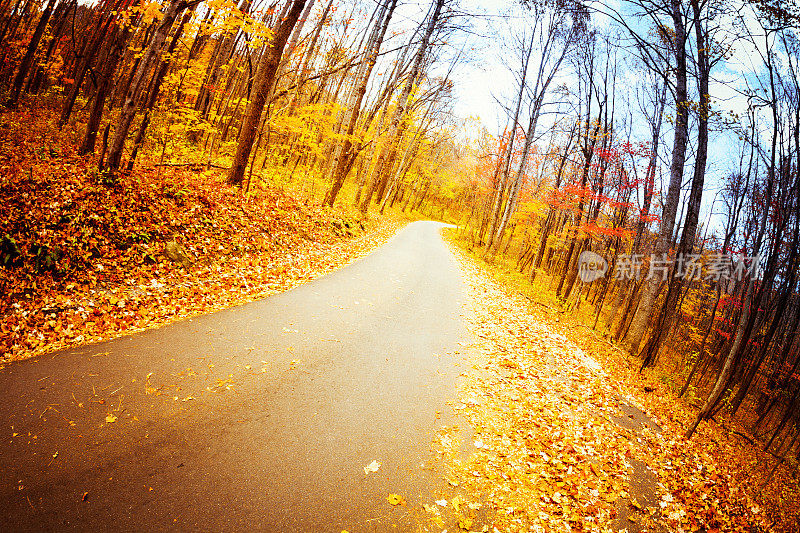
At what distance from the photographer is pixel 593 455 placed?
4.65 meters

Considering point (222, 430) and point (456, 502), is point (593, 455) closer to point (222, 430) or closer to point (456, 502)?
point (456, 502)

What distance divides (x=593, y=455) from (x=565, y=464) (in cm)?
70

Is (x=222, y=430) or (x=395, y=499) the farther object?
(x=222, y=430)

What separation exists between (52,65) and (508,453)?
35.4 meters

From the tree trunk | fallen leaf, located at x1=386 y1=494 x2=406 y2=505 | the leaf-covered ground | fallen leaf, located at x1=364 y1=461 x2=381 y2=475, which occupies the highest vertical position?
the tree trunk

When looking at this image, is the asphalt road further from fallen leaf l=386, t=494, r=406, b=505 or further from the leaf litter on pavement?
the leaf litter on pavement

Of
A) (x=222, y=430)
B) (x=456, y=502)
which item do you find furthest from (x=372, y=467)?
(x=222, y=430)

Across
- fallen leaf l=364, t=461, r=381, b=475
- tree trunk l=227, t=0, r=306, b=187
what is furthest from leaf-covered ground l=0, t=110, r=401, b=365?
fallen leaf l=364, t=461, r=381, b=475

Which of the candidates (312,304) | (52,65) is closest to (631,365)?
(312,304)

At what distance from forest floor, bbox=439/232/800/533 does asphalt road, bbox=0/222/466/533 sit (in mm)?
805

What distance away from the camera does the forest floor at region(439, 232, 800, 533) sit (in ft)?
12.3

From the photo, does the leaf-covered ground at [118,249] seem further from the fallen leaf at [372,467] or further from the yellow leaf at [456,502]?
the yellow leaf at [456,502]

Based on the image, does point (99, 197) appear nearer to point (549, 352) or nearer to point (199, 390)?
point (199, 390)

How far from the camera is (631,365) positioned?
914 centimetres
